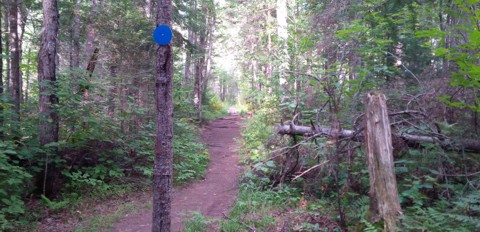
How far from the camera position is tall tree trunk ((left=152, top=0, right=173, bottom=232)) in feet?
13.9

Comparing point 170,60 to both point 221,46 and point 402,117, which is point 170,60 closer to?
point 402,117

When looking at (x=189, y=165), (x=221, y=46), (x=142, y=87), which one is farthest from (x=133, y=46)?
(x=221, y=46)

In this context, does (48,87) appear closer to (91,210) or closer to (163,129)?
(91,210)

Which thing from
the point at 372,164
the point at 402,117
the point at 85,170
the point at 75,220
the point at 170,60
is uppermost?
the point at 170,60

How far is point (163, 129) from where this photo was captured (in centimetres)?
427

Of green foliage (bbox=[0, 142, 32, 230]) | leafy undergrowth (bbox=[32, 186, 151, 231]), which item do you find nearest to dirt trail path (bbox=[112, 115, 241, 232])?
leafy undergrowth (bbox=[32, 186, 151, 231])

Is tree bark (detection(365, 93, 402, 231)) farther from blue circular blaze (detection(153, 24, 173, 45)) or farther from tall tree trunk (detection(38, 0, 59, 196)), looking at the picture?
tall tree trunk (detection(38, 0, 59, 196))

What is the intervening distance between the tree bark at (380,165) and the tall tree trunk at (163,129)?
2.82 m

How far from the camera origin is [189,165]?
32.0 feet

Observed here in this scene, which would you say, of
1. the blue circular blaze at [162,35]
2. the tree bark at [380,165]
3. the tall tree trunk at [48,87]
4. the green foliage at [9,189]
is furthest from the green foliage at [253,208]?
the tall tree trunk at [48,87]

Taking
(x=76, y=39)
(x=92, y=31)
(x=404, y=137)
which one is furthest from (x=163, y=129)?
(x=76, y=39)

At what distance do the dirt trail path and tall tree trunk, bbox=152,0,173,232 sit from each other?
1.79 meters

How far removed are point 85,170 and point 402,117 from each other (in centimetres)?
738

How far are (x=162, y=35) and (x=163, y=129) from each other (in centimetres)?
124
